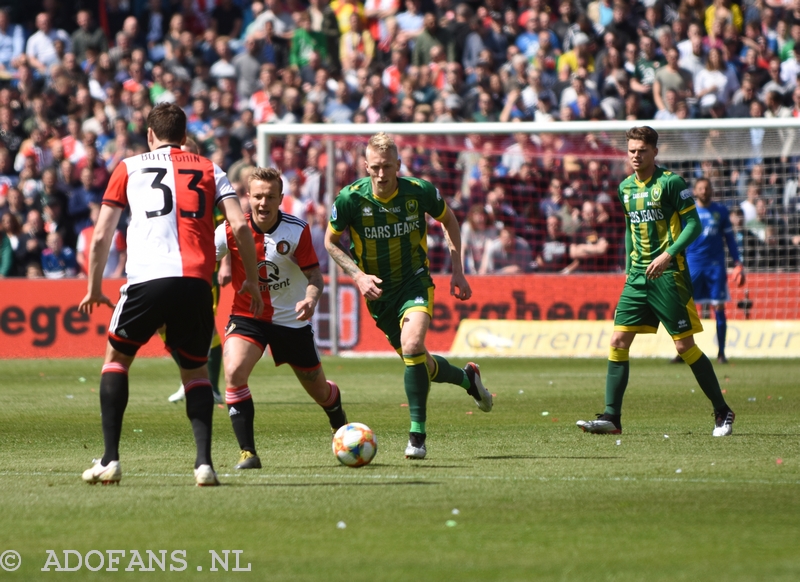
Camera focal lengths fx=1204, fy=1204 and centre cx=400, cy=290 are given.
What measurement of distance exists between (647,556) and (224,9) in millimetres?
21062

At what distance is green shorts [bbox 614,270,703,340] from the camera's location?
29.4 ft

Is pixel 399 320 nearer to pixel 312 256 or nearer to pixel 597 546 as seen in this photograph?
pixel 312 256

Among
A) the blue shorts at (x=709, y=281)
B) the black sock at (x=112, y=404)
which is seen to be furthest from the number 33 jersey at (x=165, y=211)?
the blue shorts at (x=709, y=281)

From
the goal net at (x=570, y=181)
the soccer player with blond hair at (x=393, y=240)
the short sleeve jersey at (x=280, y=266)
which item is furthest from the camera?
the goal net at (x=570, y=181)

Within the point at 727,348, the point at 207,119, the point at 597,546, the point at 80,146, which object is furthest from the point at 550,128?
the point at 597,546

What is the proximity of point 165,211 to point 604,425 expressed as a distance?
13.1ft

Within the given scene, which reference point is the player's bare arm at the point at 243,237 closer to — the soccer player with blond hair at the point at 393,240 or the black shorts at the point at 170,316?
the black shorts at the point at 170,316

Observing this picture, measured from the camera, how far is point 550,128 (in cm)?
1714

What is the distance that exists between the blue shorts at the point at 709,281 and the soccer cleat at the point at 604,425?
6775 millimetres

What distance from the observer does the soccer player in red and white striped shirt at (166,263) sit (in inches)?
251

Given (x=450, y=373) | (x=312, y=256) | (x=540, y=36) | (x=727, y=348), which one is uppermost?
(x=540, y=36)

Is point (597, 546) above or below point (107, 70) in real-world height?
below

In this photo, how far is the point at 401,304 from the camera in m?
8.18
